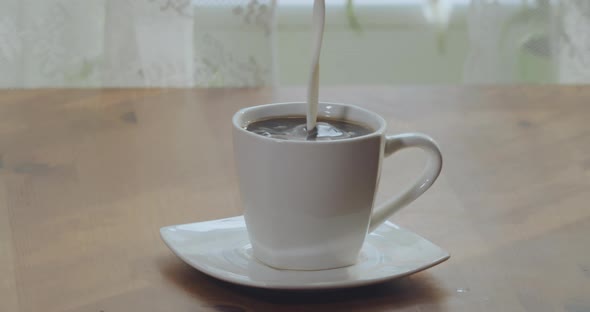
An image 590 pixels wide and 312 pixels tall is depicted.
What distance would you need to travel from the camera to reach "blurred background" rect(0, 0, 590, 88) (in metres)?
1.45

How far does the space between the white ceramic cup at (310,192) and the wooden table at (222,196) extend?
0.03 m

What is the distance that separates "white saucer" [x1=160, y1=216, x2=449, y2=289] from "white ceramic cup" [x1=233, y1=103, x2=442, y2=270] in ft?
0.04

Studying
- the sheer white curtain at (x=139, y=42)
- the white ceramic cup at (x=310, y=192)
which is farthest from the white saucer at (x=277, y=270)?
the sheer white curtain at (x=139, y=42)

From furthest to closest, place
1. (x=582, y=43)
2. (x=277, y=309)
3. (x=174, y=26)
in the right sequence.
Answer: (x=582, y=43), (x=174, y=26), (x=277, y=309)

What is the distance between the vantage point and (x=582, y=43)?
64.4 inches

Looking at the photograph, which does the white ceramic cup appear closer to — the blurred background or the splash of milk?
the splash of milk

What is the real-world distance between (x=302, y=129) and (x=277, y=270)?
113 mm

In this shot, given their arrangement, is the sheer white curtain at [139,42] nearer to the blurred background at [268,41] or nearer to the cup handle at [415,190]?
the blurred background at [268,41]

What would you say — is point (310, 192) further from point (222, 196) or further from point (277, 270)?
point (222, 196)

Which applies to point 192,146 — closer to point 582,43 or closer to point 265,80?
point 265,80

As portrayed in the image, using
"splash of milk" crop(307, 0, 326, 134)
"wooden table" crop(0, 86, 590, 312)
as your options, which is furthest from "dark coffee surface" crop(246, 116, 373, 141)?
"wooden table" crop(0, 86, 590, 312)

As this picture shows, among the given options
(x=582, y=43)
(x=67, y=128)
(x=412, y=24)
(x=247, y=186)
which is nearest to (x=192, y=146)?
(x=67, y=128)

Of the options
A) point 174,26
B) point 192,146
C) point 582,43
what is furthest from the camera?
point 582,43

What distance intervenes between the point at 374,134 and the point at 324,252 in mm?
98
